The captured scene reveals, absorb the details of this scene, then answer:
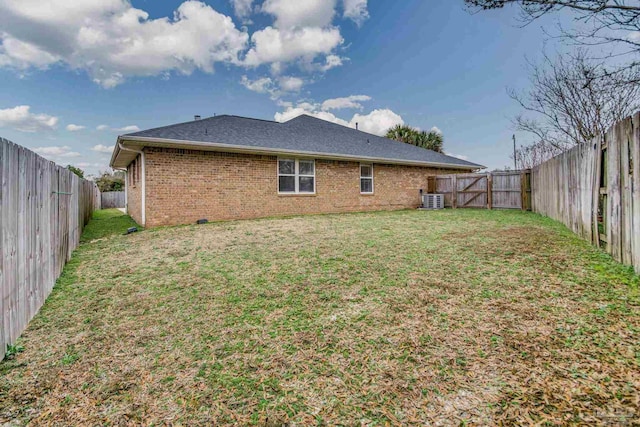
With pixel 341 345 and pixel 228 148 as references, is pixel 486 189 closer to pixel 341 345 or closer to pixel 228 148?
pixel 228 148

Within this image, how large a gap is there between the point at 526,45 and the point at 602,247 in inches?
340

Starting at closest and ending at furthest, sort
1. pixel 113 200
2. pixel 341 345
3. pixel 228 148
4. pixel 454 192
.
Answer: pixel 341 345, pixel 228 148, pixel 454 192, pixel 113 200

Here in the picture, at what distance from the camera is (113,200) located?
992 inches

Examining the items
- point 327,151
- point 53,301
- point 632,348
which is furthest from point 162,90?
point 632,348

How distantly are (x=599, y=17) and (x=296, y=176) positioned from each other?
9079 millimetres

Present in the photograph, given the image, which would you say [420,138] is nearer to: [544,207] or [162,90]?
[544,207]

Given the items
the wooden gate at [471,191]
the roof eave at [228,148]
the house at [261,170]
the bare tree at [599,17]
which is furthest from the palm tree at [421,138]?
the bare tree at [599,17]

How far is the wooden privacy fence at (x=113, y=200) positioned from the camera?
25.0 meters

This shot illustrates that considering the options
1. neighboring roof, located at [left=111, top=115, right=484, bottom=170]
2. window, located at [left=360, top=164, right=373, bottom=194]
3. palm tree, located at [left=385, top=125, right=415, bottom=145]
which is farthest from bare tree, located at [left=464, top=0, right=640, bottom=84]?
palm tree, located at [left=385, top=125, right=415, bottom=145]

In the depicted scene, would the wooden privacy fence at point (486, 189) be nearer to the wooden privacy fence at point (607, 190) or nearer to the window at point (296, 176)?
the wooden privacy fence at point (607, 190)

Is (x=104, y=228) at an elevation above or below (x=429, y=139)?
below

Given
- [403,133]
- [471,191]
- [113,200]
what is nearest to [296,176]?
[471,191]

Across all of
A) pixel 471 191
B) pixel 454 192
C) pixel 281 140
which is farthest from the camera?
pixel 454 192

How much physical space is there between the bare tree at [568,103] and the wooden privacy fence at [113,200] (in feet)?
91.9
